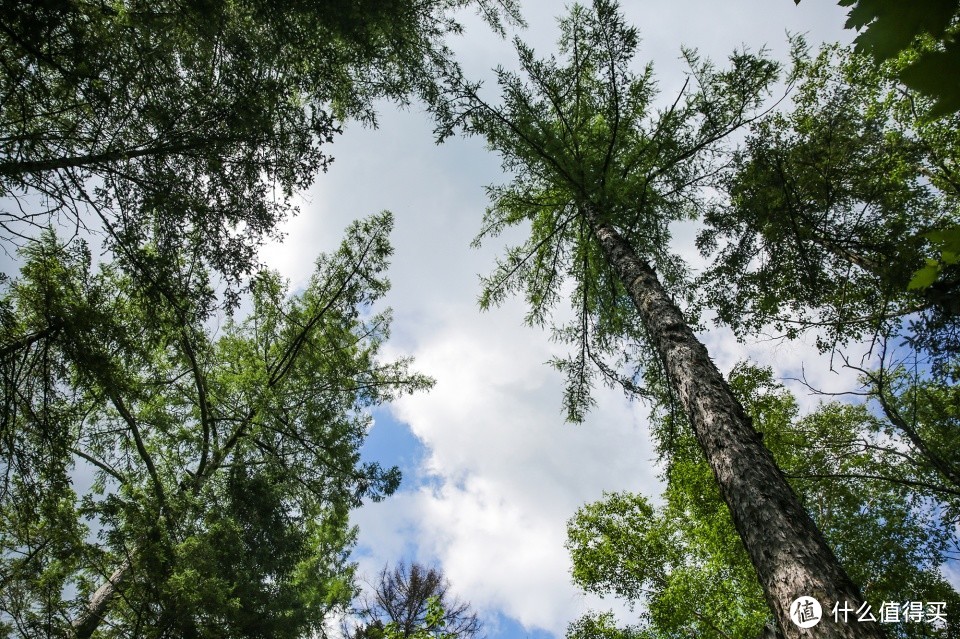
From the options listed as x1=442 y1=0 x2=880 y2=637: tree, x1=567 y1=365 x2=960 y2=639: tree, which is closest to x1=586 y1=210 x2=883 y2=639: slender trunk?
x1=442 y1=0 x2=880 y2=637: tree

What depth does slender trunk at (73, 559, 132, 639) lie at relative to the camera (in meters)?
4.70

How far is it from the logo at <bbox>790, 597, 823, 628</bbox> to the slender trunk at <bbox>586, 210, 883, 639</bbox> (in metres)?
0.02

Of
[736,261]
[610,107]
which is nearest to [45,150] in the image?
[610,107]

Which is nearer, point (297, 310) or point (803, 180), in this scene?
point (803, 180)

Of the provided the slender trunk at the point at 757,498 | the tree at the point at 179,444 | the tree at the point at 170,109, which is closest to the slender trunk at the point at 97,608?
the tree at the point at 179,444

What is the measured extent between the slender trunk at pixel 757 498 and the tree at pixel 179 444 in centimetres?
470

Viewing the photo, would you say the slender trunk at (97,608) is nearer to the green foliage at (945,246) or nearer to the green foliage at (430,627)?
the green foliage at (430,627)

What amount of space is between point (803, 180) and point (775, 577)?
522cm

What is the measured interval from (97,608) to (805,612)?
24.2 ft

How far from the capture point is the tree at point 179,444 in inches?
146

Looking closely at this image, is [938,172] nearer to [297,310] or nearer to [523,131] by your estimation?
[523,131]

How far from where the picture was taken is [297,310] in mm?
9477

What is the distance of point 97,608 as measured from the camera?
211 inches

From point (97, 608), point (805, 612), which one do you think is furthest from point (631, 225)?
point (97, 608)
